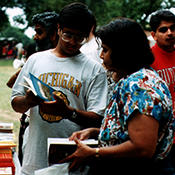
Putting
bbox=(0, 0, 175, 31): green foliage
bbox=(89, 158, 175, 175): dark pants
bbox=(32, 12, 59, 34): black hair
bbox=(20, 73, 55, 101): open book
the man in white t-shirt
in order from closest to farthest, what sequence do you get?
1. bbox=(89, 158, 175, 175): dark pants
2. bbox=(20, 73, 55, 101): open book
3. the man in white t-shirt
4. bbox=(32, 12, 59, 34): black hair
5. bbox=(0, 0, 175, 31): green foliage

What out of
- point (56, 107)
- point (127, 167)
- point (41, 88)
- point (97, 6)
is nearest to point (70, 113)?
point (56, 107)

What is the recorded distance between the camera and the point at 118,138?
163 centimetres

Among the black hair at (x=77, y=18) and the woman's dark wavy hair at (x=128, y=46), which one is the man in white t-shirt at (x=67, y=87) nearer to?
the black hair at (x=77, y=18)

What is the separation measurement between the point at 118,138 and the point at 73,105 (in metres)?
0.68

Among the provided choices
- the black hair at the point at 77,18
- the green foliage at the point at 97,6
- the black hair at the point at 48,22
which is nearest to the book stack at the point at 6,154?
the black hair at the point at 77,18

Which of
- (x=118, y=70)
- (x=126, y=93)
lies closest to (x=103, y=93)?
(x=118, y=70)

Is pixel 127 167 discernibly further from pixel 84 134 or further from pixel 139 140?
pixel 84 134

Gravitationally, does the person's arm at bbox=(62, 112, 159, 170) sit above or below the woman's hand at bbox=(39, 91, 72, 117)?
above

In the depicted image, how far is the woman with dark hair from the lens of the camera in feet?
4.97

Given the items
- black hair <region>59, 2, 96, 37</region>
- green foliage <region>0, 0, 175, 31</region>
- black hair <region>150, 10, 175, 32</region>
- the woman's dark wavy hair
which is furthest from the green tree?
the woman's dark wavy hair

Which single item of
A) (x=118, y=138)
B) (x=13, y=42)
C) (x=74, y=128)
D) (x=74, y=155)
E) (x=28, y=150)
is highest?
(x=118, y=138)

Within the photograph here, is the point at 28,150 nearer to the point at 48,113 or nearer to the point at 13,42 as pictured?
the point at 48,113

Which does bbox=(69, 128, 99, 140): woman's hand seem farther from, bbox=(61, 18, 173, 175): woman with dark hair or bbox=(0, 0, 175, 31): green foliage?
bbox=(0, 0, 175, 31): green foliage

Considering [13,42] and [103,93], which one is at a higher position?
[103,93]
